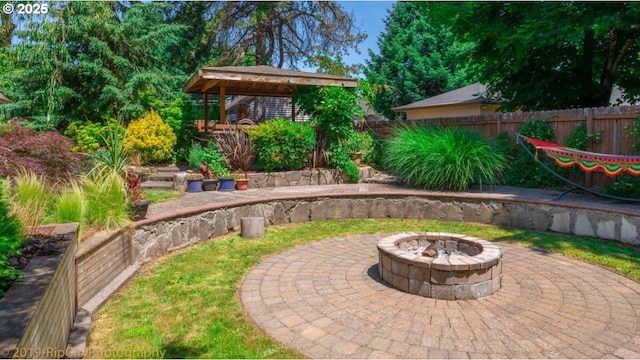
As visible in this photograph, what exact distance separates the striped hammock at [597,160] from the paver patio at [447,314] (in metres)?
2.14

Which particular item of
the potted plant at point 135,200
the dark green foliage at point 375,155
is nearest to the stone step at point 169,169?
the potted plant at point 135,200

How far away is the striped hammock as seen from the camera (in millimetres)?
5707

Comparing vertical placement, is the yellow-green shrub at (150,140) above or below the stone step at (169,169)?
above

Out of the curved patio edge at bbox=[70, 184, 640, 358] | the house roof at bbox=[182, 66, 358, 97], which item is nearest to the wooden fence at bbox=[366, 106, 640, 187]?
the curved patio edge at bbox=[70, 184, 640, 358]

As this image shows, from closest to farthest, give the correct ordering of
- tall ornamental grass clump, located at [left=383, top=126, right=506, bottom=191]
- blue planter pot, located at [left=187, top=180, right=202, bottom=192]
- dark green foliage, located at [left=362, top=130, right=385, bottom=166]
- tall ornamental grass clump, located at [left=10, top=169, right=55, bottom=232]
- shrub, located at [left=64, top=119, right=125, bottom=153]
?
tall ornamental grass clump, located at [left=10, top=169, right=55, bottom=232] → tall ornamental grass clump, located at [left=383, top=126, right=506, bottom=191] → blue planter pot, located at [left=187, top=180, right=202, bottom=192] → shrub, located at [left=64, top=119, right=125, bottom=153] → dark green foliage, located at [left=362, top=130, right=385, bottom=166]

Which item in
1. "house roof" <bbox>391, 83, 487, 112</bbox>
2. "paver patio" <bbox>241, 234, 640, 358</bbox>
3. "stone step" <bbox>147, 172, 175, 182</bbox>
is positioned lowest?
"paver patio" <bbox>241, 234, 640, 358</bbox>

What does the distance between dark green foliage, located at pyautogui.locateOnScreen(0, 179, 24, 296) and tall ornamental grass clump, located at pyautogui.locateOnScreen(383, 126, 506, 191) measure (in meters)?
6.75

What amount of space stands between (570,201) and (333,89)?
224 inches

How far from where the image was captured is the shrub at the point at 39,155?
5.23 meters

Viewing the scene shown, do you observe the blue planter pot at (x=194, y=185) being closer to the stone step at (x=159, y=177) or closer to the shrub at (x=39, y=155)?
the stone step at (x=159, y=177)

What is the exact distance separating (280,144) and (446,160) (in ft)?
12.1

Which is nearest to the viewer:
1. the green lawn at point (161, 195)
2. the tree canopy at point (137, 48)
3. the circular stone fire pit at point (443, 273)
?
the circular stone fire pit at point (443, 273)

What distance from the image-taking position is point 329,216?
23.9 feet

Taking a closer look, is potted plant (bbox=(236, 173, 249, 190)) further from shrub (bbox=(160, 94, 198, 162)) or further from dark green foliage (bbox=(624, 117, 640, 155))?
dark green foliage (bbox=(624, 117, 640, 155))
